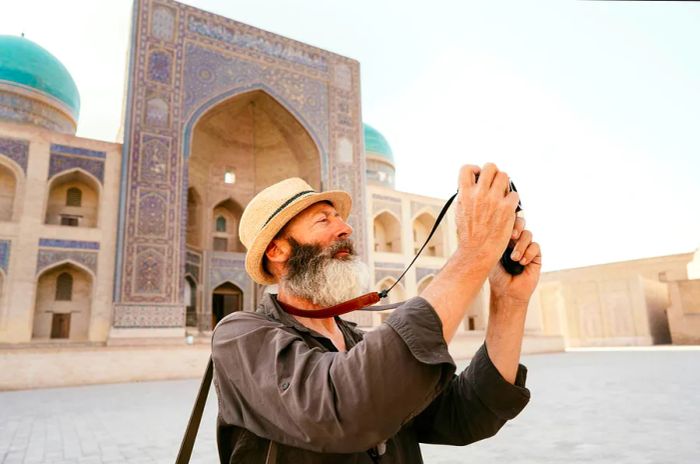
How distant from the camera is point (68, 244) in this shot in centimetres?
852

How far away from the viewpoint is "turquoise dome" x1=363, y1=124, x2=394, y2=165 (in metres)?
16.9

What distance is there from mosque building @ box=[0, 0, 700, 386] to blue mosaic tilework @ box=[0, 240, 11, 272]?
0.07 feet

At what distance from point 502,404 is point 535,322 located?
13736 mm

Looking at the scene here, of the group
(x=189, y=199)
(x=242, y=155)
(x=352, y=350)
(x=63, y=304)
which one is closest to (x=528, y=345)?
(x=242, y=155)

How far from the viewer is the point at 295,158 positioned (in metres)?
12.1

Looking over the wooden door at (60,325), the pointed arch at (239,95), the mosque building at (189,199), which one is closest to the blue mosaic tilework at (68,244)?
the mosque building at (189,199)

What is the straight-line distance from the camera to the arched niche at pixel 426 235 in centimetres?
1437

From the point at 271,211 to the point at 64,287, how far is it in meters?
9.97

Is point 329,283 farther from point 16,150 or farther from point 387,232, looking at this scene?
point 387,232

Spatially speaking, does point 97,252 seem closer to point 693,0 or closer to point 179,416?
point 179,416

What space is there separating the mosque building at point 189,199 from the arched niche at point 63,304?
0.08 feet

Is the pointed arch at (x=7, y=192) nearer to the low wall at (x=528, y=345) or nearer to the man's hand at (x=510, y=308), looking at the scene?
the low wall at (x=528, y=345)

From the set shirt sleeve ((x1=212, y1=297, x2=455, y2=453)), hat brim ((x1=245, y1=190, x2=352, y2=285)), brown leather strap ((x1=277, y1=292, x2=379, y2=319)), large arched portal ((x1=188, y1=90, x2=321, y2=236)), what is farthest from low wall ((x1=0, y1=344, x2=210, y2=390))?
shirt sleeve ((x1=212, y1=297, x2=455, y2=453))

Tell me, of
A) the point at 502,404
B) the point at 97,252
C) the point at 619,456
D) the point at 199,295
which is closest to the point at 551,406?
the point at 619,456
